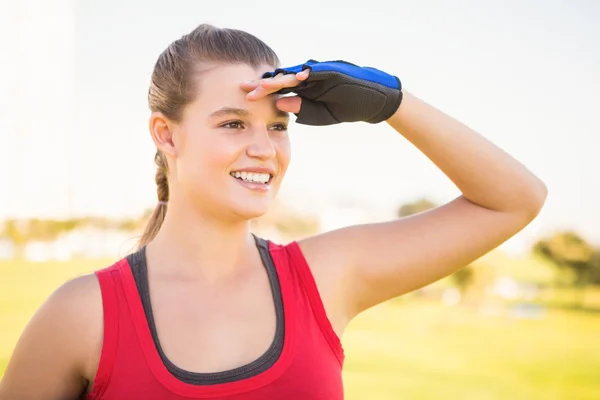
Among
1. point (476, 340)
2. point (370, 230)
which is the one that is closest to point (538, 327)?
point (476, 340)

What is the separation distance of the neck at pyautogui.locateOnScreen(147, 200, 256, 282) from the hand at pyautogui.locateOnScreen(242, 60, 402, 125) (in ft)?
1.05

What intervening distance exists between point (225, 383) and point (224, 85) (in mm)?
655

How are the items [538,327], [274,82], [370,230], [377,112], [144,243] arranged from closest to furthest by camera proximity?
[274,82], [377,112], [370,230], [144,243], [538,327]

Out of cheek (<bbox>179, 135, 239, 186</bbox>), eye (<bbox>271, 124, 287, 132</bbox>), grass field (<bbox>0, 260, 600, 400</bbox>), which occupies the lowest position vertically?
grass field (<bbox>0, 260, 600, 400</bbox>)

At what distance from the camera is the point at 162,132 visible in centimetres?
155

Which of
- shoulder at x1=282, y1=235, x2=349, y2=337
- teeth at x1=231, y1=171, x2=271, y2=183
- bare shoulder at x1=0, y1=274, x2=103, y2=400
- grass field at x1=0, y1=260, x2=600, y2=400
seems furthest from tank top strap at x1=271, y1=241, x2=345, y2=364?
grass field at x1=0, y1=260, x2=600, y2=400

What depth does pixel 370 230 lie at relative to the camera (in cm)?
158

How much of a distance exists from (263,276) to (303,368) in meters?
0.26

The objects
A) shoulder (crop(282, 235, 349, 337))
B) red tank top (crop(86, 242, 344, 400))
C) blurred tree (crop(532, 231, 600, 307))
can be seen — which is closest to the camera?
red tank top (crop(86, 242, 344, 400))

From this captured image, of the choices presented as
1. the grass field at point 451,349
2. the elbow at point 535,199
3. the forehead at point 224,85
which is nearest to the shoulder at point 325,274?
the forehead at point 224,85

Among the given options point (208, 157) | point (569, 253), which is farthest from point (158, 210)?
point (569, 253)

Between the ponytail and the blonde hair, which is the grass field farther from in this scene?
the blonde hair

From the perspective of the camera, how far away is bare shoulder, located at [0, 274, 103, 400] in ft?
4.39

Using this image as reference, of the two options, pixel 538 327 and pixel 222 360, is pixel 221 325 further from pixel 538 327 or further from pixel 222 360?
pixel 538 327
